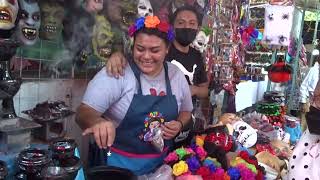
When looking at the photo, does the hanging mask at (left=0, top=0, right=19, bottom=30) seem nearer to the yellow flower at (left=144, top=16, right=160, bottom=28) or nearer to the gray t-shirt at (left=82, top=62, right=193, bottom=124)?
the gray t-shirt at (left=82, top=62, right=193, bottom=124)

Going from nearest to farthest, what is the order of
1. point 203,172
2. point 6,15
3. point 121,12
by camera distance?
point 6,15 → point 203,172 → point 121,12

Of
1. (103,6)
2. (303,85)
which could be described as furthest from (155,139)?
(303,85)

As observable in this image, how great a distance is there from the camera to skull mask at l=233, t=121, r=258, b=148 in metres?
2.43

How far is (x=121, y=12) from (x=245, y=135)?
47.6 inches

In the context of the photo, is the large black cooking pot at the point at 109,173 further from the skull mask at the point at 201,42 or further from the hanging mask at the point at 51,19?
the skull mask at the point at 201,42

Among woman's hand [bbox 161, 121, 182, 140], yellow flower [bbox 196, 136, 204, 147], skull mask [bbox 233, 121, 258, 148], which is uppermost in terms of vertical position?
woman's hand [bbox 161, 121, 182, 140]

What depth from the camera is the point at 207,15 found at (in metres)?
2.99

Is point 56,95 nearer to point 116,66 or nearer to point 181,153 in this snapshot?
point 116,66

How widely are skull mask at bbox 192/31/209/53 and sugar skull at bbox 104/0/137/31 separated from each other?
56 centimetres

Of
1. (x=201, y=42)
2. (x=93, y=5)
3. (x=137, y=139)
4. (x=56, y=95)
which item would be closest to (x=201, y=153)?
(x=137, y=139)

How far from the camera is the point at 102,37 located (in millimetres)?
2270

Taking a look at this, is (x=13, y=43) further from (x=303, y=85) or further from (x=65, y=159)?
(x=303, y=85)

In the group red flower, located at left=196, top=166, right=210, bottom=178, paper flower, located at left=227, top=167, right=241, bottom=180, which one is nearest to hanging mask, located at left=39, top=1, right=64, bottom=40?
red flower, located at left=196, top=166, right=210, bottom=178

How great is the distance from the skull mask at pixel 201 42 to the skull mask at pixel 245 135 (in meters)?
0.67
